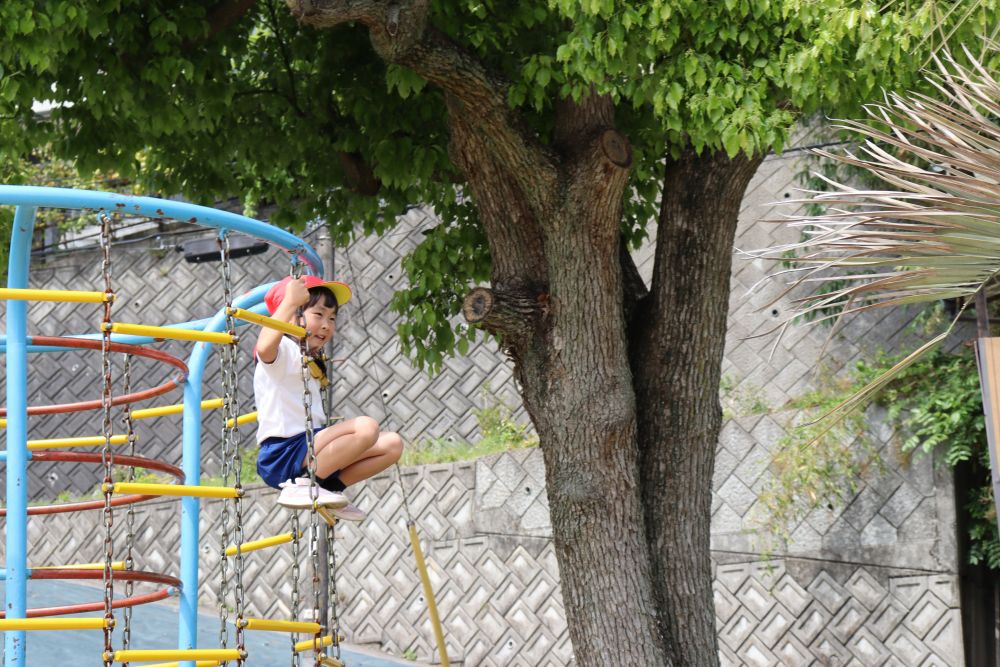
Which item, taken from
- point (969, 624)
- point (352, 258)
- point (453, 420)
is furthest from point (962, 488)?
point (352, 258)

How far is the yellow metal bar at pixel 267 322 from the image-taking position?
13.5 feet

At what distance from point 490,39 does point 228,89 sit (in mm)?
1525

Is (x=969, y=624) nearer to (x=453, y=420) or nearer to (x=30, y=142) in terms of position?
(x=453, y=420)

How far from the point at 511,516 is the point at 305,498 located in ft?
17.7

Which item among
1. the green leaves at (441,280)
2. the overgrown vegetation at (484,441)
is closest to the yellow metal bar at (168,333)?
the green leaves at (441,280)

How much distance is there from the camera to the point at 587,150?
219 inches

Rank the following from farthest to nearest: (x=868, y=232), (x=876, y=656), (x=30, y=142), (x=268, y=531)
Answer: (x=268, y=531)
(x=876, y=656)
(x=30, y=142)
(x=868, y=232)

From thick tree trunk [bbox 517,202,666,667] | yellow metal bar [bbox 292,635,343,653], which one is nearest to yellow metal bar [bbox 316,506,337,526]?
yellow metal bar [bbox 292,635,343,653]

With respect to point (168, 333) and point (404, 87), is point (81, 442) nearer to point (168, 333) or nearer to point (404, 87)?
point (168, 333)

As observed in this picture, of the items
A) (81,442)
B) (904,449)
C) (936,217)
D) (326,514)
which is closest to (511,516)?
(904,449)

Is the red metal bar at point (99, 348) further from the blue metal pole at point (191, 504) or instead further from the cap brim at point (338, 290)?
the cap brim at point (338, 290)

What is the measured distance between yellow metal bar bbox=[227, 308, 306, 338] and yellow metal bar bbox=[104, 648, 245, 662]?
3.54 ft

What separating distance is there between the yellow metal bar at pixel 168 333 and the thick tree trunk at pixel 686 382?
2252 mm

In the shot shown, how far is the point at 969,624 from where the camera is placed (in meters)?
8.38
